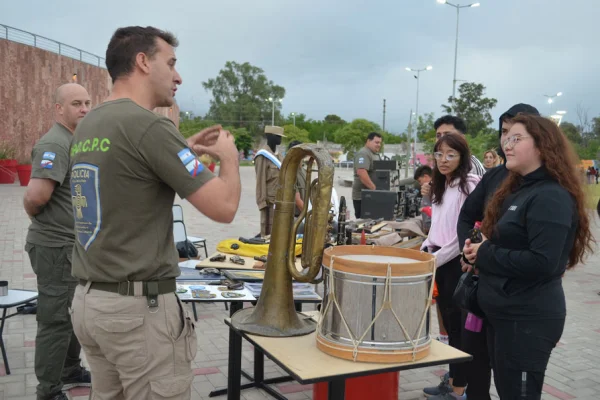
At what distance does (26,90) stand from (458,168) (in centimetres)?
2422

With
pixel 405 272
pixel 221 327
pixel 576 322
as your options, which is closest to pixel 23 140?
pixel 221 327

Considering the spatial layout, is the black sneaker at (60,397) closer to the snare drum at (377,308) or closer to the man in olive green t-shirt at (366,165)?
the snare drum at (377,308)

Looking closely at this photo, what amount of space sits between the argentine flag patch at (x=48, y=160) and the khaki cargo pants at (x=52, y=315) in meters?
0.55

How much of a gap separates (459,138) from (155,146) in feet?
8.73

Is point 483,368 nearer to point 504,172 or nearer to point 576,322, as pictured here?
point 504,172

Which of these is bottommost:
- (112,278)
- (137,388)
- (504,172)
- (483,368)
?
(483,368)

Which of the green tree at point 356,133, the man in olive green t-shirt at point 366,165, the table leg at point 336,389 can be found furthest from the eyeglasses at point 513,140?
the green tree at point 356,133

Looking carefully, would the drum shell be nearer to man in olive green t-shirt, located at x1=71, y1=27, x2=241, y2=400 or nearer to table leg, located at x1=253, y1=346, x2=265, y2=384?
man in olive green t-shirt, located at x1=71, y1=27, x2=241, y2=400

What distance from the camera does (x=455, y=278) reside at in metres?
3.82

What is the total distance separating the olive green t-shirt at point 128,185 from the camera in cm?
193

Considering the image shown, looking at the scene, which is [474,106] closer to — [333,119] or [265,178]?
[265,178]

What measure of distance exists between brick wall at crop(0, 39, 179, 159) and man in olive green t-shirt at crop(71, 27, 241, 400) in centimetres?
2275

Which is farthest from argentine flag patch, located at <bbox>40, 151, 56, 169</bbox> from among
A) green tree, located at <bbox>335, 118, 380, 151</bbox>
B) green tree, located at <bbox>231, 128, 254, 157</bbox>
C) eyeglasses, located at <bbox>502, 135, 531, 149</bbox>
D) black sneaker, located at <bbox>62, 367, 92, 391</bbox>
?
green tree, located at <bbox>231, 128, 254, 157</bbox>

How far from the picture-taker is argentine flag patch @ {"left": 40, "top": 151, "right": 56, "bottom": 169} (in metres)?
3.35
